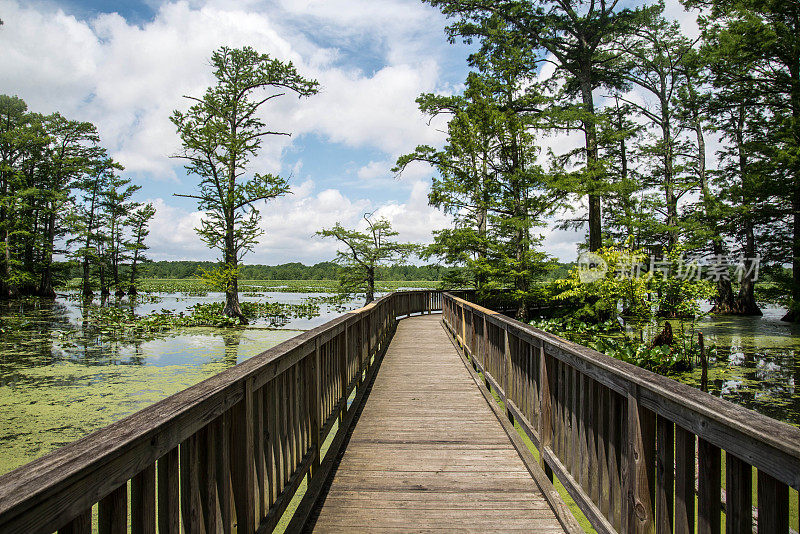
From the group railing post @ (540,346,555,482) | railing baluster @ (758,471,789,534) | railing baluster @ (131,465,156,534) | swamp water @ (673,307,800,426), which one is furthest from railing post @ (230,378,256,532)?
swamp water @ (673,307,800,426)

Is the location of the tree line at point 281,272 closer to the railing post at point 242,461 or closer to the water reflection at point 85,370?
the water reflection at point 85,370

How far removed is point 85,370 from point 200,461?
1050cm

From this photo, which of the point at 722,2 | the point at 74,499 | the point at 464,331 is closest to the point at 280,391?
the point at 74,499

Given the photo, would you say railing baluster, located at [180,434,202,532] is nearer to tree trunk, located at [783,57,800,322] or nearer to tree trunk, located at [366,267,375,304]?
tree trunk, located at [783,57,800,322]

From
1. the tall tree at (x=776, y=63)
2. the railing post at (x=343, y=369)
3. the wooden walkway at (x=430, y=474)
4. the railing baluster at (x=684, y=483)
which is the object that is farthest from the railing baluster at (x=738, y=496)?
the tall tree at (x=776, y=63)

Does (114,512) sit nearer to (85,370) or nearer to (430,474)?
(430,474)

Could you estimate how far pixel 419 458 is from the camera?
365 cm

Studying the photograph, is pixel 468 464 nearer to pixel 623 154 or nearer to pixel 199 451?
pixel 199 451

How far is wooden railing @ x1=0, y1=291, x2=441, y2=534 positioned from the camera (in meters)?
0.98

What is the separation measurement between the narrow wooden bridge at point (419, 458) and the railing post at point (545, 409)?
2 cm

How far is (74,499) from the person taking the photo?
100 centimetres

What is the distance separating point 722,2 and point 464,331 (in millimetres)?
19127

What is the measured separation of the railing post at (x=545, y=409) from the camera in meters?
3.27

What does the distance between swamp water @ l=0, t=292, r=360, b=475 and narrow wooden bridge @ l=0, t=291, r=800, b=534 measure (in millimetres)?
4340
